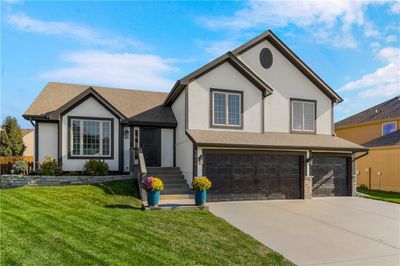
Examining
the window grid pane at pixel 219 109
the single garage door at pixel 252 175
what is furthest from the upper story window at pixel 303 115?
the window grid pane at pixel 219 109

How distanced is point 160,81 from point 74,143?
8.06 metres

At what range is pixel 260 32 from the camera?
17203 mm

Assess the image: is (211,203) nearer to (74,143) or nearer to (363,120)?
(74,143)

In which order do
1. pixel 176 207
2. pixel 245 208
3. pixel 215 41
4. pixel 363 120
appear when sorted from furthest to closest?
pixel 363 120 → pixel 215 41 → pixel 245 208 → pixel 176 207

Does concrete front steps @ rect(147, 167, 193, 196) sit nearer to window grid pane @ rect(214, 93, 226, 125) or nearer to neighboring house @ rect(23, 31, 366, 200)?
neighboring house @ rect(23, 31, 366, 200)

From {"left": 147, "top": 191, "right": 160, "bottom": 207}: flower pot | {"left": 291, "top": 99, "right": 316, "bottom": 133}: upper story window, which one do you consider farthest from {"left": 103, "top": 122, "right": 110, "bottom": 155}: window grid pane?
{"left": 291, "top": 99, "right": 316, "bottom": 133}: upper story window

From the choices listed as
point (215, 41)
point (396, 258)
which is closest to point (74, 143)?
point (215, 41)

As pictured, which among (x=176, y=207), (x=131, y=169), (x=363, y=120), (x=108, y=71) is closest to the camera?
(x=176, y=207)

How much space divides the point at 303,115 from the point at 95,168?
11954mm

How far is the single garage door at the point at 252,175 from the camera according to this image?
14.2 metres

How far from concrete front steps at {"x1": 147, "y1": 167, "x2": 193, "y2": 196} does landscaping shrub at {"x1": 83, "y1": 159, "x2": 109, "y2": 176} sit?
2449 mm

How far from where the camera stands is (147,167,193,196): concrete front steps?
1366 centimetres

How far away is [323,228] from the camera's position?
31.7 feet

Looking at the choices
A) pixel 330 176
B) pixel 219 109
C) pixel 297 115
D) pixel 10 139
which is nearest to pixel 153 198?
pixel 219 109
